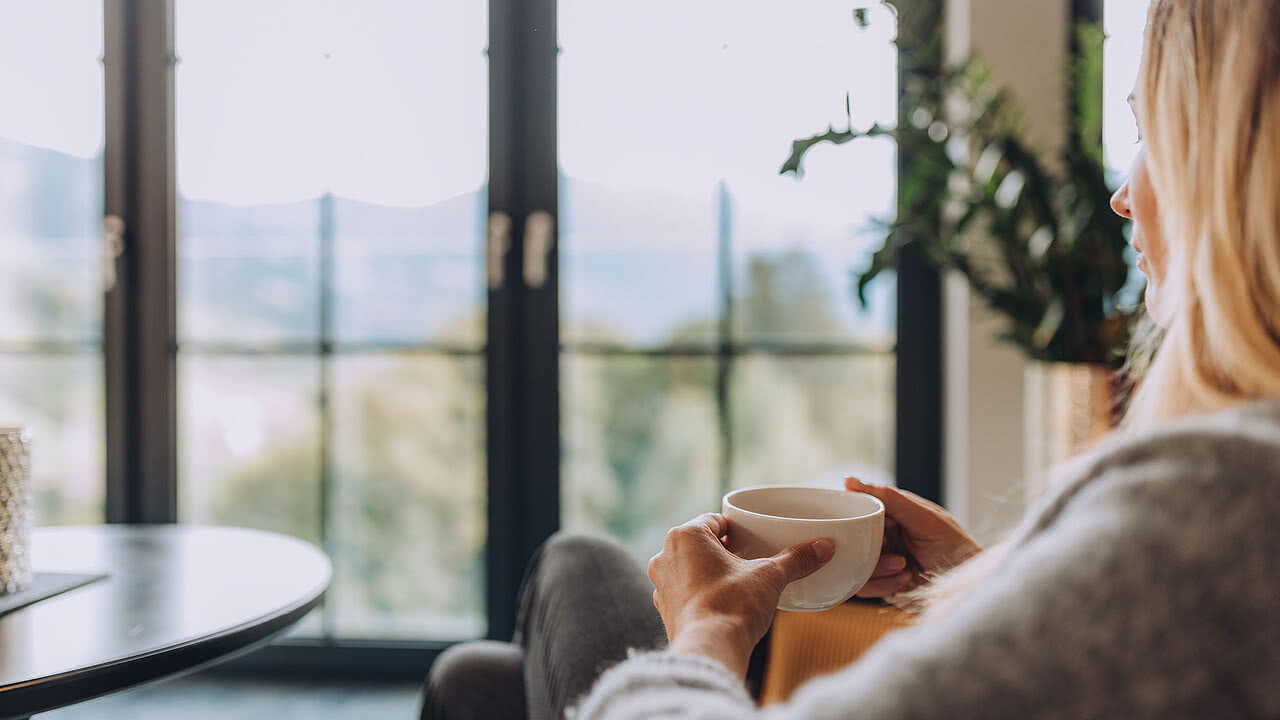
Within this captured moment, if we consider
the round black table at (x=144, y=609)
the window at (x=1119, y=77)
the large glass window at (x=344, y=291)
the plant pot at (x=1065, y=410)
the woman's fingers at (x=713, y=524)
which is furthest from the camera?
the large glass window at (x=344, y=291)

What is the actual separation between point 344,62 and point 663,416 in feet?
4.03

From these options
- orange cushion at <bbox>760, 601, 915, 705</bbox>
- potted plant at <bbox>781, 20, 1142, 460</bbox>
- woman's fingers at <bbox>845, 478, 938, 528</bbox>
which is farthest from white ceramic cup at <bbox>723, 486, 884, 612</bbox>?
potted plant at <bbox>781, 20, 1142, 460</bbox>

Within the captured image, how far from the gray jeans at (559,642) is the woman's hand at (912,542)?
0.27m

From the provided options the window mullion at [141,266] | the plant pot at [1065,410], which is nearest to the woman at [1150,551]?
the plant pot at [1065,410]

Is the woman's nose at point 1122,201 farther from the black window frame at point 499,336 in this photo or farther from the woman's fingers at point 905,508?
the black window frame at point 499,336

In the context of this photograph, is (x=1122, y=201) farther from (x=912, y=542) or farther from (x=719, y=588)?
(x=719, y=588)

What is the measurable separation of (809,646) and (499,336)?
1162mm

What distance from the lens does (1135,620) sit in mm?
318

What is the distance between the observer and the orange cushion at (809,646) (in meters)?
1.05

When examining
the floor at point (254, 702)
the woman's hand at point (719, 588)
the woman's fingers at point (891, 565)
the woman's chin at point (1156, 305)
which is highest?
the woman's chin at point (1156, 305)

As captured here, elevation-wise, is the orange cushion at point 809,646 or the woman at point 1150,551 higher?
the woman at point 1150,551

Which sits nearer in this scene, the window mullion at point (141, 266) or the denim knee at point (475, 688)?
the denim knee at point (475, 688)

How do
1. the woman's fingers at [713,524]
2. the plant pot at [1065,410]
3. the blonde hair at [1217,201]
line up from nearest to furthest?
the blonde hair at [1217,201], the woman's fingers at [713,524], the plant pot at [1065,410]

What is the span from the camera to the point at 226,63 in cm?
203
